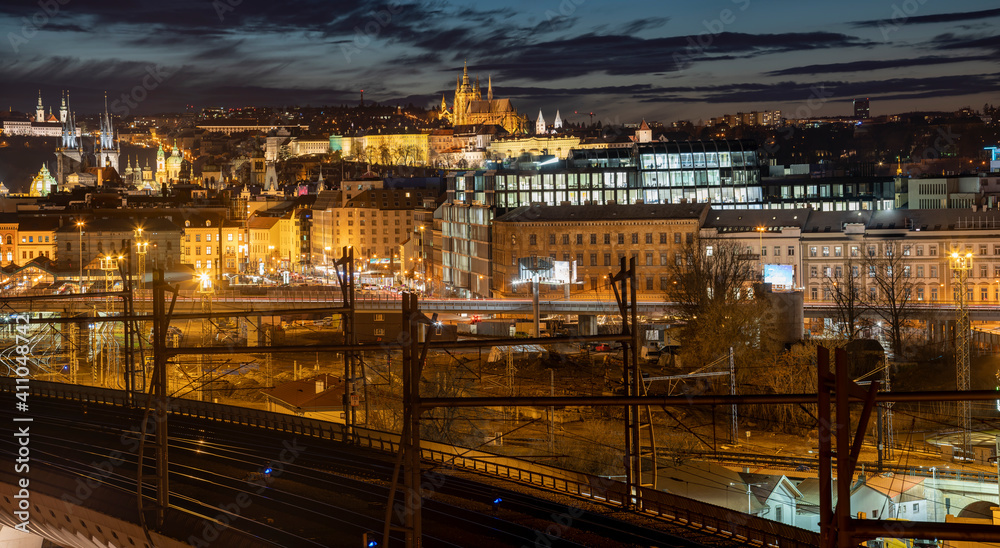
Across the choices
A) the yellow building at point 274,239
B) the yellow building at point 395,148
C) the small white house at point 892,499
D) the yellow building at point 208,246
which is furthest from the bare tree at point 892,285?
the yellow building at point 395,148

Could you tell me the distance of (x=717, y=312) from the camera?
2966 centimetres

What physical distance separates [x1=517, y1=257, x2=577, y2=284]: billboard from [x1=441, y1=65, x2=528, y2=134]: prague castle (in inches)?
4124

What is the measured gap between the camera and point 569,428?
950 inches

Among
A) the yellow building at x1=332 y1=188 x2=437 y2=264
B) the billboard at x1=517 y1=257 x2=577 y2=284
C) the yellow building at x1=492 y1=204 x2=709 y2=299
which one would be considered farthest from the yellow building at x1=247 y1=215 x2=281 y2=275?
the billboard at x1=517 y1=257 x2=577 y2=284

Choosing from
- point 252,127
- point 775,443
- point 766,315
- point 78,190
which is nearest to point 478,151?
point 78,190

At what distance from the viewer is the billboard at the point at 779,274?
38.4 metres

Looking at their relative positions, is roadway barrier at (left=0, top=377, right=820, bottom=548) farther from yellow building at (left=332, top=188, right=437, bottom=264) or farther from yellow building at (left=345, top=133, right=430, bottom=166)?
yellow building at (left=345, top=133, right=430, bottom=166)

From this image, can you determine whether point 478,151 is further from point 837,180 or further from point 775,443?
point 775,443

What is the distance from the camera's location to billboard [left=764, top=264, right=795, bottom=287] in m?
38.4

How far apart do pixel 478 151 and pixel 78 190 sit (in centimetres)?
4744

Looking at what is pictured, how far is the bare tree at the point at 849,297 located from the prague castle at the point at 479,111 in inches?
4197

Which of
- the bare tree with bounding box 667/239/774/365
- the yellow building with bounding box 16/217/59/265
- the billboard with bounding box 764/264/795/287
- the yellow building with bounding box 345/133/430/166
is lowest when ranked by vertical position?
the bare tree with bounding box 667/239/774/365

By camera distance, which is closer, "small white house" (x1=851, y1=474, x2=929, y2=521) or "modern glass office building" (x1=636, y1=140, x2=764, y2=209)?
"small white house" (x1=851, y1=474, x2=929, y2=521)

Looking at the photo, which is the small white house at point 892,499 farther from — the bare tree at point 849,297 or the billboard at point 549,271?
the billboard at point 549,271
